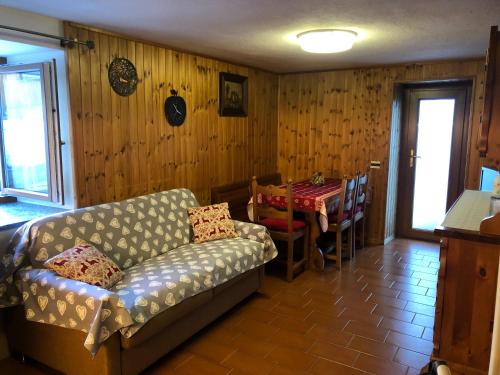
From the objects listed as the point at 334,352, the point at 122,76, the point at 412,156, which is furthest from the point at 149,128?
the point at 412,156

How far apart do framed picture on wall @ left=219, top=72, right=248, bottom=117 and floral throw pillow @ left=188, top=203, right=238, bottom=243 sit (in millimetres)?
1379

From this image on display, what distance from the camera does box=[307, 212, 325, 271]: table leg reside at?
3992 millimetres

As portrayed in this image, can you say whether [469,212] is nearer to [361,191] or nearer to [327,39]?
[327,39]

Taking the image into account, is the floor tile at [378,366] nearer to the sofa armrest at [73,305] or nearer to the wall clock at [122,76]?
the sofa armrest at [73,305]

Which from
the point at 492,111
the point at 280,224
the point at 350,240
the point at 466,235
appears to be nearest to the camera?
the point at 492,111

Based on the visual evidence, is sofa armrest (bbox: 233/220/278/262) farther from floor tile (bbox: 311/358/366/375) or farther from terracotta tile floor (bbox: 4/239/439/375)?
floor tile (bbox: 311/358/366/375)

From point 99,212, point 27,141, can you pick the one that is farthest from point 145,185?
point 27,141

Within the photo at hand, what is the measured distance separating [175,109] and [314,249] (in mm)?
1983

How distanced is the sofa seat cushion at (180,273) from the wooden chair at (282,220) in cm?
49

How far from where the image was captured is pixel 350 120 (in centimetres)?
500

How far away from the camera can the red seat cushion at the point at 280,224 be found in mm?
3848

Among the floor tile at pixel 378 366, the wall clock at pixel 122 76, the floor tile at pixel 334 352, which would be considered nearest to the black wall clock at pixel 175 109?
the wall clock at pixel 122 76

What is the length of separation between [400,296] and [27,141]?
Answer: 339 cm

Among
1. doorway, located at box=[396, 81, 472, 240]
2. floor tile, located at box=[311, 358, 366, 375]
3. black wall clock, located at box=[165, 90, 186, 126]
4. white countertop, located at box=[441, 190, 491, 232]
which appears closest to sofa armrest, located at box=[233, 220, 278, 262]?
floor tile, located at box=[311, 358, 366, 375]
